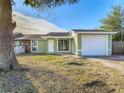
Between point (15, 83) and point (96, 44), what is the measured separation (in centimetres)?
2153

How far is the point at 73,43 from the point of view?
119 feet

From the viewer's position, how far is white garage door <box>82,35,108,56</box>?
3281 centimetres

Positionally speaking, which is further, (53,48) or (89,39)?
(53,48)

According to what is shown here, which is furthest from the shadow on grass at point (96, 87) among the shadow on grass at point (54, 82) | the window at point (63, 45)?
the window at point (63, 45)

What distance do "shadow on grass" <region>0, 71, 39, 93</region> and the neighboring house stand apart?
1903 cm

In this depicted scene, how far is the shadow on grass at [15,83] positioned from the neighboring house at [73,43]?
1903 centimetres

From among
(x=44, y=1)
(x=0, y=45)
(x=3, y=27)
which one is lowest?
(x=0, y=45)

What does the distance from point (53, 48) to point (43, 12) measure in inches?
916

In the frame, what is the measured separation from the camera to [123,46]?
117 feet

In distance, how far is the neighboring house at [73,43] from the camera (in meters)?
32.7

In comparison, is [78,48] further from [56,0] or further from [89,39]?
[56,0]

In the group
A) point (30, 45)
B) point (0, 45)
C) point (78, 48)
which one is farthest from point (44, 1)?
point (30, 45)

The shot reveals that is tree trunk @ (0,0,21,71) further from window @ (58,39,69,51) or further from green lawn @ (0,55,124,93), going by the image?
window @ (58,39,69,51)

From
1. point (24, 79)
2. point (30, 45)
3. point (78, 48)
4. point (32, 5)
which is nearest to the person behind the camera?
point (24, 79)
